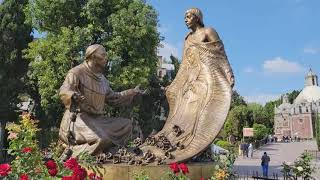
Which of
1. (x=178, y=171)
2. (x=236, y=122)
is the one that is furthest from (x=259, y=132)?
(x=178, y=171)

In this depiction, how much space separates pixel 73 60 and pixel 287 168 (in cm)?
1422

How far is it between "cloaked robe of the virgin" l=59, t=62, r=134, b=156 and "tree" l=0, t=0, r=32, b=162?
1917 centimetres

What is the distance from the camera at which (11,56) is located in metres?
26.2

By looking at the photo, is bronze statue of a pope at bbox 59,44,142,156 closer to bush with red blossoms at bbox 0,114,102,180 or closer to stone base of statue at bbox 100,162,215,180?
stone base of statue at bbox 100,162,215,180

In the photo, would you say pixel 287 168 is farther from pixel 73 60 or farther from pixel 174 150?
pixel 73 60

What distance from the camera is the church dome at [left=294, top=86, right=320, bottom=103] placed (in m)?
112

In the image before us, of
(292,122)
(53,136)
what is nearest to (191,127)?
(53,136)

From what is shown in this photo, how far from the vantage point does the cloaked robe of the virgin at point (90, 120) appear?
686cm

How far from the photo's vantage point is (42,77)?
69.1 feet

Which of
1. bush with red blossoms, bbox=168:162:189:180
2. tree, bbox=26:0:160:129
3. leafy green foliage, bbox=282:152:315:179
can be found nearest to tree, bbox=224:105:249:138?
tree, bbox=26:0:160:129

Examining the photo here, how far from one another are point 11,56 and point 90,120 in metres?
20.8

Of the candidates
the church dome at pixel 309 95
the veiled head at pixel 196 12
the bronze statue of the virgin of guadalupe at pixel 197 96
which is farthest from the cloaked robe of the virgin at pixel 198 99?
the church dome at pixel 309 95

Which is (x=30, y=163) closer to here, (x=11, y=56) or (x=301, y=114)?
(x=11, y=56)

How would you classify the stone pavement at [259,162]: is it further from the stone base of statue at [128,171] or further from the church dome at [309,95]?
the church dome at [309,95]
